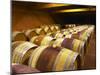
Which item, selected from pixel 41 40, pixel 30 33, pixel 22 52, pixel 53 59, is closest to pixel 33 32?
pixel 30 33

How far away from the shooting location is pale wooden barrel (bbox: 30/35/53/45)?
2672mm

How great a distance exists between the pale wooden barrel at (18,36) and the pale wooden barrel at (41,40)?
0.11m

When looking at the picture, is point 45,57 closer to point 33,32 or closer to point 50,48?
point 50,48

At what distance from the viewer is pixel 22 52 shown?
8.58ft

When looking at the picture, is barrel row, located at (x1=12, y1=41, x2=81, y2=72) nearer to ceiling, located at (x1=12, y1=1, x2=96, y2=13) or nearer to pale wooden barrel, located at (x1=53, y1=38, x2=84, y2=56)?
pale wooden barrel, located at (x1=53, y1=38, x2=84, y2=56)

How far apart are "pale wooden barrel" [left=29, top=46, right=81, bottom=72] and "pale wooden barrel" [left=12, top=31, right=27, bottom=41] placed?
226mm

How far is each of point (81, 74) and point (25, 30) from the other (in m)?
1.00

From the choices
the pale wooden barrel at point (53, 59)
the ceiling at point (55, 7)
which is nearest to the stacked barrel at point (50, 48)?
the pale wooden barrel at point (53, 59)

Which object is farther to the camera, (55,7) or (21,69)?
(55,7)

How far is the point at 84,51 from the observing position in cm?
292

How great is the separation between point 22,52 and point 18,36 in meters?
0.21

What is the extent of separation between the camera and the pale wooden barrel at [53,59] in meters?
2.68

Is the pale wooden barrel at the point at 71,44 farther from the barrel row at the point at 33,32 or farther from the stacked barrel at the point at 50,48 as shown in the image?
the barrel row at the point at 33,32

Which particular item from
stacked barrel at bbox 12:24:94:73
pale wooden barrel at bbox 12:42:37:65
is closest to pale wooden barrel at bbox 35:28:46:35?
stacked barrel at bbox 12:24:94:73
